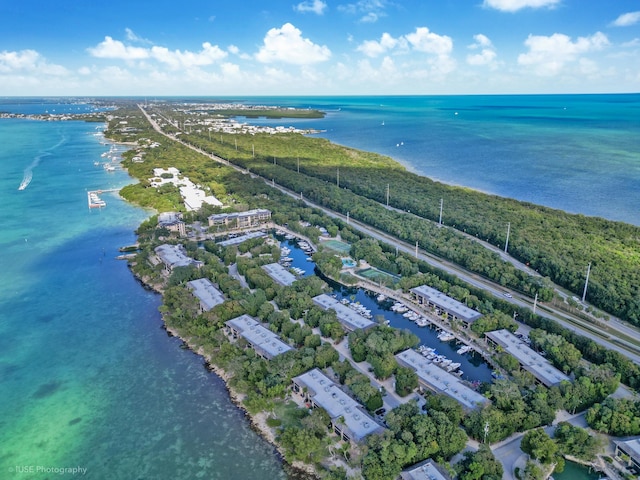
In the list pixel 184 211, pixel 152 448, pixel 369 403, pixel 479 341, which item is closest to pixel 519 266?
pixel 479 341

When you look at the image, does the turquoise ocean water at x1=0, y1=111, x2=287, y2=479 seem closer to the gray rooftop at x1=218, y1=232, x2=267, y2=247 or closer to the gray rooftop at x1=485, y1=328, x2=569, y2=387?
the gray rooftop at x1=218, y1=232, x2=267, y2=247

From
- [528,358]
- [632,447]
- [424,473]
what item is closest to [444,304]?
[528,358]

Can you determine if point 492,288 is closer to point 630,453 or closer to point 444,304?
point 444,304

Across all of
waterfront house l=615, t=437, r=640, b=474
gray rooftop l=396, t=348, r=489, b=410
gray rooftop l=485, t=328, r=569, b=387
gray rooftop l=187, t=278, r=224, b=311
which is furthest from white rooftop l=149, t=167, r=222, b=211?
waterfront house l=615, t=437, r=640, b=474

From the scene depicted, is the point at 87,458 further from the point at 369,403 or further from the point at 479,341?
the point at 479,341

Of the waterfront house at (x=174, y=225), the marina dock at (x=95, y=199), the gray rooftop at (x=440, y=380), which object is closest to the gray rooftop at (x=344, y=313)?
the gray rooftop at (x=440, y=380)

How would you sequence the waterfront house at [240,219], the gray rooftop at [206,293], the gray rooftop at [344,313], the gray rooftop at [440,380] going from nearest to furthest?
the gray rooftop at [440,380], the gray rooftop at [344,313], the gray rooftop at [206,293], the waterfront house at [240,219]

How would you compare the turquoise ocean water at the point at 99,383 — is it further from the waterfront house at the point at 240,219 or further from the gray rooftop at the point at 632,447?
the gray rooftop at the point at 632,447
